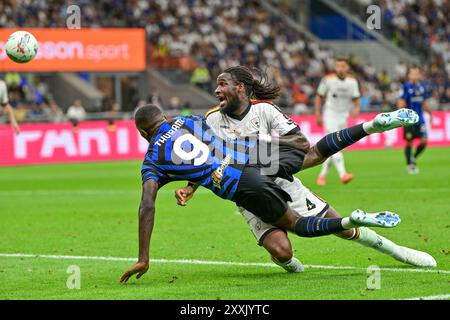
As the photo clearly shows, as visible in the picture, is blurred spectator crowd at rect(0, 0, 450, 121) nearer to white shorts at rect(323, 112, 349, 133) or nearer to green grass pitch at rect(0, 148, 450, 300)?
white shorts at rect(323, 112, 349, 133)

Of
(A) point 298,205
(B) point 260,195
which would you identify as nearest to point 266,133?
(A) point 298,205

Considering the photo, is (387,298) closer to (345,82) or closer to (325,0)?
(345,82)

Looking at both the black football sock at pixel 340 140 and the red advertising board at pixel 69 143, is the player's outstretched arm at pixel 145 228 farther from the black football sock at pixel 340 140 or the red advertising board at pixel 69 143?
the red advertising board at pixel 69 143

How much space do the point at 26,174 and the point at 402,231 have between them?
14707 mm

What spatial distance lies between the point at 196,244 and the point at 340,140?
3447 millimetres

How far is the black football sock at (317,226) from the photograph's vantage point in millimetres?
8438

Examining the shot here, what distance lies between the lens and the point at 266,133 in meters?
9.57

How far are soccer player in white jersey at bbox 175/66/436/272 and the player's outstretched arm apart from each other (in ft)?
0.81

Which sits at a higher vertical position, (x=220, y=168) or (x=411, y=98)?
(x=220, y=168)

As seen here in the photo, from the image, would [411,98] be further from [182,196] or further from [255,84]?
[182,196]

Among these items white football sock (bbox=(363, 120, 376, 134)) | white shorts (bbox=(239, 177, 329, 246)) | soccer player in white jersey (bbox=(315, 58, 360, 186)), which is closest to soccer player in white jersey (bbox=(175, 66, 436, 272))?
white shorts (bbox=(239, 177, 329, 246))

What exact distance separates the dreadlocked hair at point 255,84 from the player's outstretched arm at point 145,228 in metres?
1.51

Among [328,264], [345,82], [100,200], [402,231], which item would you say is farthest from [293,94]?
[328,264]

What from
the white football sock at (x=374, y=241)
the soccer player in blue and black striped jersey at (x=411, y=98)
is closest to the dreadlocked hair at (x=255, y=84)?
the white football sock at (x=374, y=241)
